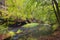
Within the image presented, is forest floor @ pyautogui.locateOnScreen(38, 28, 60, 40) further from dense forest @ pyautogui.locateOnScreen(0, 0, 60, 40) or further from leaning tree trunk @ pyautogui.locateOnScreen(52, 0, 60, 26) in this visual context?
leaning tree trunk @ pyautogui.locateOnScreen(52, 0, 60, 26)

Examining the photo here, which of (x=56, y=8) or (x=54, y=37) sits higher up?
(x=56, y=8)

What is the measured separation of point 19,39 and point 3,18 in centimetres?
135

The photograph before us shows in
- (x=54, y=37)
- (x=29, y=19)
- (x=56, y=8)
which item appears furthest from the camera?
(x=29, y=19)

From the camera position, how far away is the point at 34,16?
6543 millimetres

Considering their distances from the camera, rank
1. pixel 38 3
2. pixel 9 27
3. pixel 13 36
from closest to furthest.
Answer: pixel 38 3 < pixel 13 36 < pixel 9 27

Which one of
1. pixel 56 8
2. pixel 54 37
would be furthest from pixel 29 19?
pixel 54 37

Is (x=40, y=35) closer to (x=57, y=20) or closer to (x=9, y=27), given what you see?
(x=57, y=20)

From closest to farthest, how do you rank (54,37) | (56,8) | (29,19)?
A: (54,37) → (56,8) → (29,19)

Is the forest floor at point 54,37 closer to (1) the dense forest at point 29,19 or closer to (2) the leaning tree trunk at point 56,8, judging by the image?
(1) the dense forest at point 29,19

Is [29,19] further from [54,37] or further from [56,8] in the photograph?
[54,37]

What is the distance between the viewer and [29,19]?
6.51m

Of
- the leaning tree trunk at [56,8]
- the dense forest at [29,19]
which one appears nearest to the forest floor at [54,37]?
the dense forest at [29,19]

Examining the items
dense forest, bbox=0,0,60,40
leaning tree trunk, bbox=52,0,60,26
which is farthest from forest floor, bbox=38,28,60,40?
leaning tree trunk, bbox=52,0,60,26

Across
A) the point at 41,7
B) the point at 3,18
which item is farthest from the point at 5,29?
the point at 41,7
